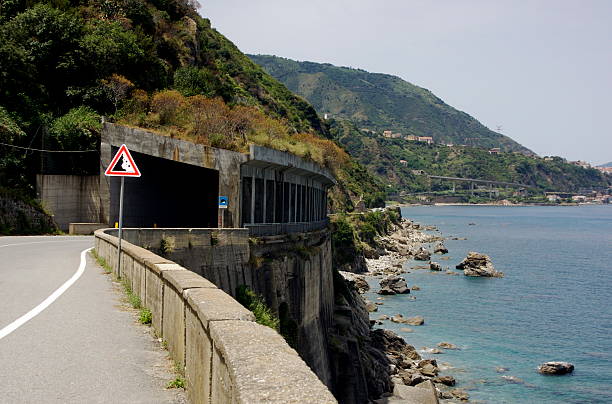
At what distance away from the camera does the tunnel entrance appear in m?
30.8

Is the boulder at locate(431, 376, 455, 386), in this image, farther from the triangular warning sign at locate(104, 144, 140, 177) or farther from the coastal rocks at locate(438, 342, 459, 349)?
the triangular warning sign at locate(104, 144, 140, 177)

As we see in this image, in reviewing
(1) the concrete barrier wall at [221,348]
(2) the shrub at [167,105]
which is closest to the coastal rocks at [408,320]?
(2) the shrub at [167,105]

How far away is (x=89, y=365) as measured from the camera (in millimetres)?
7211

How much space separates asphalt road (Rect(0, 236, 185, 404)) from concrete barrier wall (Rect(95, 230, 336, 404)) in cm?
38

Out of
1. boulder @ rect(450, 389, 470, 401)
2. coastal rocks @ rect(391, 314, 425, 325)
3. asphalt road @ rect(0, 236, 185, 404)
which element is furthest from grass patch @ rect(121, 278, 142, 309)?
coastal rocks @ rect(391, 314, 425, 325)

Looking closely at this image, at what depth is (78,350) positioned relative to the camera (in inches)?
312

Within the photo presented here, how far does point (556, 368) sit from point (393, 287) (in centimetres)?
2841

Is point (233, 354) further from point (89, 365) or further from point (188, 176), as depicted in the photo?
point (188, 176)

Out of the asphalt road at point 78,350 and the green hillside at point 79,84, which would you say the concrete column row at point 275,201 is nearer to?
the green hillside at point 79,84

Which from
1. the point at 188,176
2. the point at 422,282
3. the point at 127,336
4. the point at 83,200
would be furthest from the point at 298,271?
the point at 422,282

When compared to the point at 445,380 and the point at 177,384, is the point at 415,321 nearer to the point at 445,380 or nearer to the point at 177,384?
the point at 445,380

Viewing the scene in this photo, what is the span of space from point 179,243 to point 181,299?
12.1 metres

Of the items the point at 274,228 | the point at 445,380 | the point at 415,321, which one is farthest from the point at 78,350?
the point at 415,321

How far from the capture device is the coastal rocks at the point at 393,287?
218 ft
